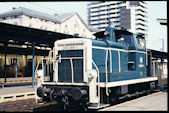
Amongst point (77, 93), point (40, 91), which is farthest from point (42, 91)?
point (77, 93)

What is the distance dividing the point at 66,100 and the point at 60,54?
1.92 metres

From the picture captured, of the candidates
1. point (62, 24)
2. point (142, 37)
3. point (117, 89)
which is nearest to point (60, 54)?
point (117, 89)

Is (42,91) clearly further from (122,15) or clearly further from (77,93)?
(122,15)

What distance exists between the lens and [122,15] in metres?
122

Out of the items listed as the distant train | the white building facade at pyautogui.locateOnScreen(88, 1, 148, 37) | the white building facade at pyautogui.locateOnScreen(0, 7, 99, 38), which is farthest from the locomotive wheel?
the white building facade at pyautogui.locateOnScreen(88, 1, 148, 37)

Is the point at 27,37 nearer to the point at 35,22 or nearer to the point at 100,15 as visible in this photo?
the point at 35,22

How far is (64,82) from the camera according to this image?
824 cm

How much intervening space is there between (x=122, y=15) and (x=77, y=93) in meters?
119

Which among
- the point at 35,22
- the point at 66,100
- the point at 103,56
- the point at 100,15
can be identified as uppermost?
the point at 100,15

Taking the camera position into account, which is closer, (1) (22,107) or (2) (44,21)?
(1) (22,107)

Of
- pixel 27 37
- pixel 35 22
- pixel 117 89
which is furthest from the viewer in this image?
pixel 35 22

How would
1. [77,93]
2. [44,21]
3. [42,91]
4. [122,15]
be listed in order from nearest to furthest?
[77,93]
[42,91]
[44,21]
[122,15]

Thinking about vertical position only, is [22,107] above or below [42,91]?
below

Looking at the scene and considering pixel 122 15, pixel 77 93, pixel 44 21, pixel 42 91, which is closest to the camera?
pixel 77 93
